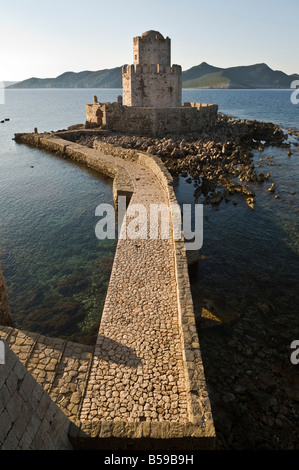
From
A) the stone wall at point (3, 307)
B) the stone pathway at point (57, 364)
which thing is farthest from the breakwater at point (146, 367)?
the stone wall at point (3, 307)

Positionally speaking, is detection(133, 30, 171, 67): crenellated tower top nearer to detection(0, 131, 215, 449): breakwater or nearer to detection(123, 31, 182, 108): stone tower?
detection(123, 31, 182, 108): stone tower

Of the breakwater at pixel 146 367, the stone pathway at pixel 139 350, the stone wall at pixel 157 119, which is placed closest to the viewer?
the breakwater at pixel 146 367

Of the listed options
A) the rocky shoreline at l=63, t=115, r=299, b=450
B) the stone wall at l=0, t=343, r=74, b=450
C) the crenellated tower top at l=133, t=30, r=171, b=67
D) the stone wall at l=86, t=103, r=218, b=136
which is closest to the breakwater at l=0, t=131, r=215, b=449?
the stone wall at l=0, t=343, r=74, b=450

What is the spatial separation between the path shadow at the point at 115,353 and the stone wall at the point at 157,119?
29.0m

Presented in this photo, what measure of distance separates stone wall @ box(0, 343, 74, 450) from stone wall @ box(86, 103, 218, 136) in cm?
3127

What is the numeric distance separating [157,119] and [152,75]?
5942mm

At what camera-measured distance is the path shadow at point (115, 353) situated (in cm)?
746

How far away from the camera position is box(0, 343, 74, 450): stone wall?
458 cm

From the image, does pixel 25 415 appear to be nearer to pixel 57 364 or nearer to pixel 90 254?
pixel 57 364

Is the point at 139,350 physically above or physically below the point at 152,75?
below

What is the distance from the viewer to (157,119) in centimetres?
3284

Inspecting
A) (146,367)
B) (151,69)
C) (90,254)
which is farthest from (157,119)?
(146,367)

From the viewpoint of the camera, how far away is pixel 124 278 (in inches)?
416

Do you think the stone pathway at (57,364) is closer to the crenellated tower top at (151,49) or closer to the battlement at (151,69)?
the battlement at (151,69)
